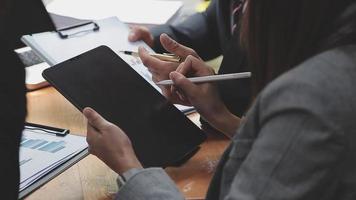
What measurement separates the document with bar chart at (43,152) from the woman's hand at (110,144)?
0.13m

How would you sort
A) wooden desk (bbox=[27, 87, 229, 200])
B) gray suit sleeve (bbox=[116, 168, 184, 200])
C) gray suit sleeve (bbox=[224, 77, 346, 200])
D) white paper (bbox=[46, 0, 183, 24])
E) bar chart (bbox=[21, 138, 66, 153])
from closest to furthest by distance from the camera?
gray suit sleeve (bbox=[224, 77, 346, 200]), gray suit sleeve (bbox=[116, 168, 184, 200]), wooden desk (bbox=[27, 87, 229, 200]), bar chart (bbox=[21, 138, 66, 153]), white paper (bbox=[46, 0, 183, 24])

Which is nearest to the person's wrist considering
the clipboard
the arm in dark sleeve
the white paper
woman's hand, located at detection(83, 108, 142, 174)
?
woman's hand, located at detection(83, 108, 142, 174)

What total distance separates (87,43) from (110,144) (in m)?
0.48

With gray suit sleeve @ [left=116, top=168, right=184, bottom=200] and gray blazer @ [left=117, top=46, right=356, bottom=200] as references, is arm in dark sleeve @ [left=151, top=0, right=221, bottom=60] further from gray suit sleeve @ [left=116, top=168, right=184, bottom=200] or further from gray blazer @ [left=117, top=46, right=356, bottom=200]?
gray blazer @ [left=117, top=46, right=356, bottom=200]

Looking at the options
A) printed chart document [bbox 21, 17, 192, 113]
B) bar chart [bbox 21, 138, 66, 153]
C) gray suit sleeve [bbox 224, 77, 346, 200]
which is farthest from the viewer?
printed chart document [bbox 21, 17, 192, 113]

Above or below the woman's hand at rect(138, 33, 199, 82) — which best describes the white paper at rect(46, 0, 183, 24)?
below

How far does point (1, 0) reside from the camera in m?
0.77

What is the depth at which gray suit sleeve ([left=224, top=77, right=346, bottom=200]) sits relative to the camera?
51 centimetres

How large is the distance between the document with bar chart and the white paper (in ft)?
2.19

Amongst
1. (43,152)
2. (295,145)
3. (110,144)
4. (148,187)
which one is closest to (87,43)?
(43,152)

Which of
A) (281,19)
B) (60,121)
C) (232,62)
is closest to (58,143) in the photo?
(60,121)

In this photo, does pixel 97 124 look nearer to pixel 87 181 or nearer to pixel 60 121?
pixel 87 181

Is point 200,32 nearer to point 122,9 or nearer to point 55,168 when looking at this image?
point 122,9

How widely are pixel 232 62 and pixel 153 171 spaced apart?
0.47 metres
